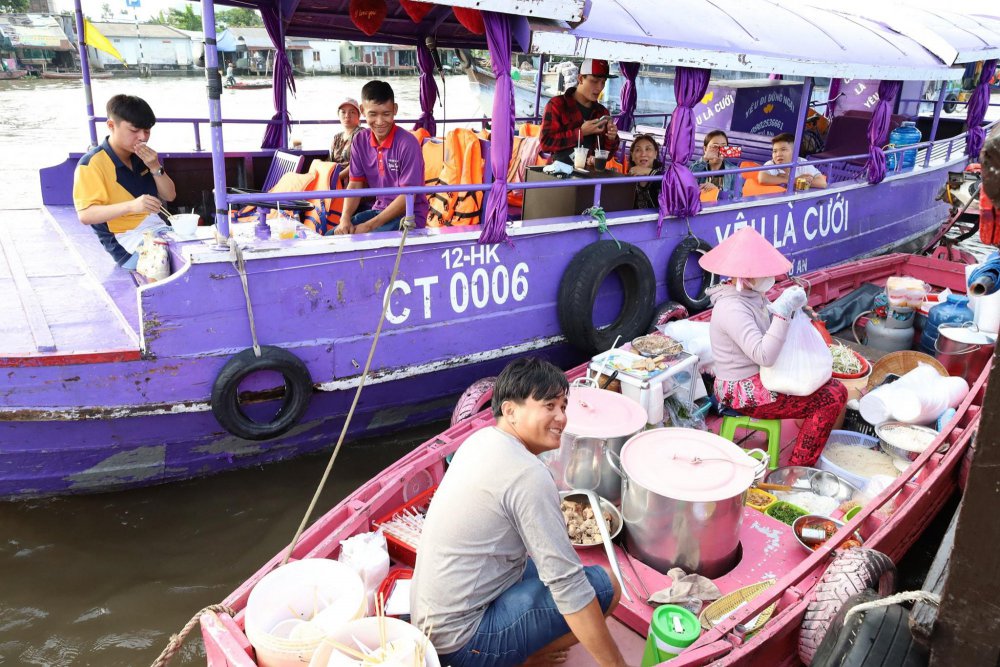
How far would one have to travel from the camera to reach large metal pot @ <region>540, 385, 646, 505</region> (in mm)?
3393

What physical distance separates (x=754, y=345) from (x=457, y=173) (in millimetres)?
3637

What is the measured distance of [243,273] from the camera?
3.75m

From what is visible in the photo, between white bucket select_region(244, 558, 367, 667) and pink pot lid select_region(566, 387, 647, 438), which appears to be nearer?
white bucket select_region(244, 558, 367, 667)

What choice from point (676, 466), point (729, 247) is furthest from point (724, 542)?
point (729, 247)

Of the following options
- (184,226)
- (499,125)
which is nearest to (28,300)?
(184,226)

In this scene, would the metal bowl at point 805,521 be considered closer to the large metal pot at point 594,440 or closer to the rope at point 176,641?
the large metal pot at point 594,440

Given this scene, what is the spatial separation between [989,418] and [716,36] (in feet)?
14.8

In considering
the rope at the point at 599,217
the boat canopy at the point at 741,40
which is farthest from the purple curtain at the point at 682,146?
the rope at the point at 599,217

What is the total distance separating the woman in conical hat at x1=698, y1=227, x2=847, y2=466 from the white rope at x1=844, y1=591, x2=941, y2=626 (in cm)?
175

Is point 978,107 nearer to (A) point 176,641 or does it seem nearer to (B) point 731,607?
(B) point 731,607

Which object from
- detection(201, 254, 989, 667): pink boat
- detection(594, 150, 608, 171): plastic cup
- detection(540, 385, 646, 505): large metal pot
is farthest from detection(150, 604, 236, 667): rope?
detection(594, 150, 608, 171): plastic cup

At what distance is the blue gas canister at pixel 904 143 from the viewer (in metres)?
8.38

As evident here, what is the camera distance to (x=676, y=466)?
3080mm

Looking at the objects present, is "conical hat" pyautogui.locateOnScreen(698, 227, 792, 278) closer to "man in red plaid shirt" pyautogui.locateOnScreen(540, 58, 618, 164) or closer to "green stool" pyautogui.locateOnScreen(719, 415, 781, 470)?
"green stool" pyautogui.locateOnScreen(719, 415, 781, 470)
